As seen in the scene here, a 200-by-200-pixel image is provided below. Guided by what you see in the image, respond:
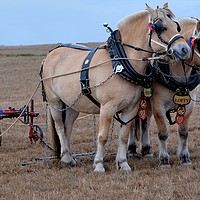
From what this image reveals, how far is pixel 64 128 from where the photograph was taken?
25.4 feet

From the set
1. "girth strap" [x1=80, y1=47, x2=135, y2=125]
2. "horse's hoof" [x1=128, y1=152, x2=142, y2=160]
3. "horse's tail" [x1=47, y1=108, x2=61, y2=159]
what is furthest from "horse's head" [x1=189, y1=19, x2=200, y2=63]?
"horse's tail" [x1=47, y1=108, x2=61, y2=159]

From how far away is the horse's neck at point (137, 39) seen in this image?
6.11 meters

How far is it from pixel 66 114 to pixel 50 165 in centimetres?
103

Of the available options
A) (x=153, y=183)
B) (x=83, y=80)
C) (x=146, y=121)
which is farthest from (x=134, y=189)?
(x=146, y=121)

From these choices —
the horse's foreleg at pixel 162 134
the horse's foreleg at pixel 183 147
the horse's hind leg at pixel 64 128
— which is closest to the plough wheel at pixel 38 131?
the horse's hind leg at pixel 64 128

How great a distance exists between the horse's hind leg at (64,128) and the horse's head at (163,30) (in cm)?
237

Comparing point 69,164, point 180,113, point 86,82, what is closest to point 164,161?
point 180,113

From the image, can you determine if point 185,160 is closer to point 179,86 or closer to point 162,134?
point 162,134

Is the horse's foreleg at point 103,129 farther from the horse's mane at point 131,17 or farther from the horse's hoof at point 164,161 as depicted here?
the horse's mane at point 131,17

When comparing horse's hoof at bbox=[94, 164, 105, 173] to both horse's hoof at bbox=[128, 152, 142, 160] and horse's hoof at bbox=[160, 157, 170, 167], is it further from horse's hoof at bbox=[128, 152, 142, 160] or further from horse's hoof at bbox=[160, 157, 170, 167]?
horse's hoof at bbox=[128, 152, 142, 160]

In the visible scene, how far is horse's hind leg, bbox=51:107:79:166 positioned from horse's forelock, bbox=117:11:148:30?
6.58 ft

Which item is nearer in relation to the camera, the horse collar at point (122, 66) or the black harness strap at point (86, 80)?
the horse collar at point (122, 66)

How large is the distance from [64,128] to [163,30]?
2773mm

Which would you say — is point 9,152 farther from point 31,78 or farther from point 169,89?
point 31,78
